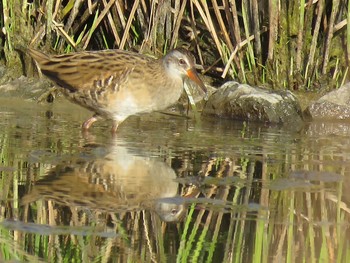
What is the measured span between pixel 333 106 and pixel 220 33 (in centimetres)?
152

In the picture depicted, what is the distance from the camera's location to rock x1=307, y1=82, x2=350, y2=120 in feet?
33.1

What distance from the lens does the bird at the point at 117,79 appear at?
8617 millimetres

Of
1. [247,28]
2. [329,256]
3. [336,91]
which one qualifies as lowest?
[329,256]

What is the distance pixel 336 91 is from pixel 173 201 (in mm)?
5037

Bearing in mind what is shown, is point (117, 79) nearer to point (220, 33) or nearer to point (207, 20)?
point (207, 20)

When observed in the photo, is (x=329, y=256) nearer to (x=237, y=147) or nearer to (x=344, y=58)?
(x=237, y=147)

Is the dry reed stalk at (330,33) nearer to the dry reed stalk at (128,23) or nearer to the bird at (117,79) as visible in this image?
the bird at (117,79)

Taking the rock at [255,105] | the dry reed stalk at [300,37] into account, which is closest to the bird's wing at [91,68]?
A: the rock at [255,105]

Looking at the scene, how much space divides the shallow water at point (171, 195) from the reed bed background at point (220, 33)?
1736 millimetres

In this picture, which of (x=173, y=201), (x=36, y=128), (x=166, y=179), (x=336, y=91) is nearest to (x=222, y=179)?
(x=166, y=179)

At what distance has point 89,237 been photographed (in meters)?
4.62

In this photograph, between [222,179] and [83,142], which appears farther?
[83,142]

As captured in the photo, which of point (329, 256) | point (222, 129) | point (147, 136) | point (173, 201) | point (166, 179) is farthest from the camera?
point (222, 129)

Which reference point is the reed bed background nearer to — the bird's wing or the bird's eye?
the bird's eye
